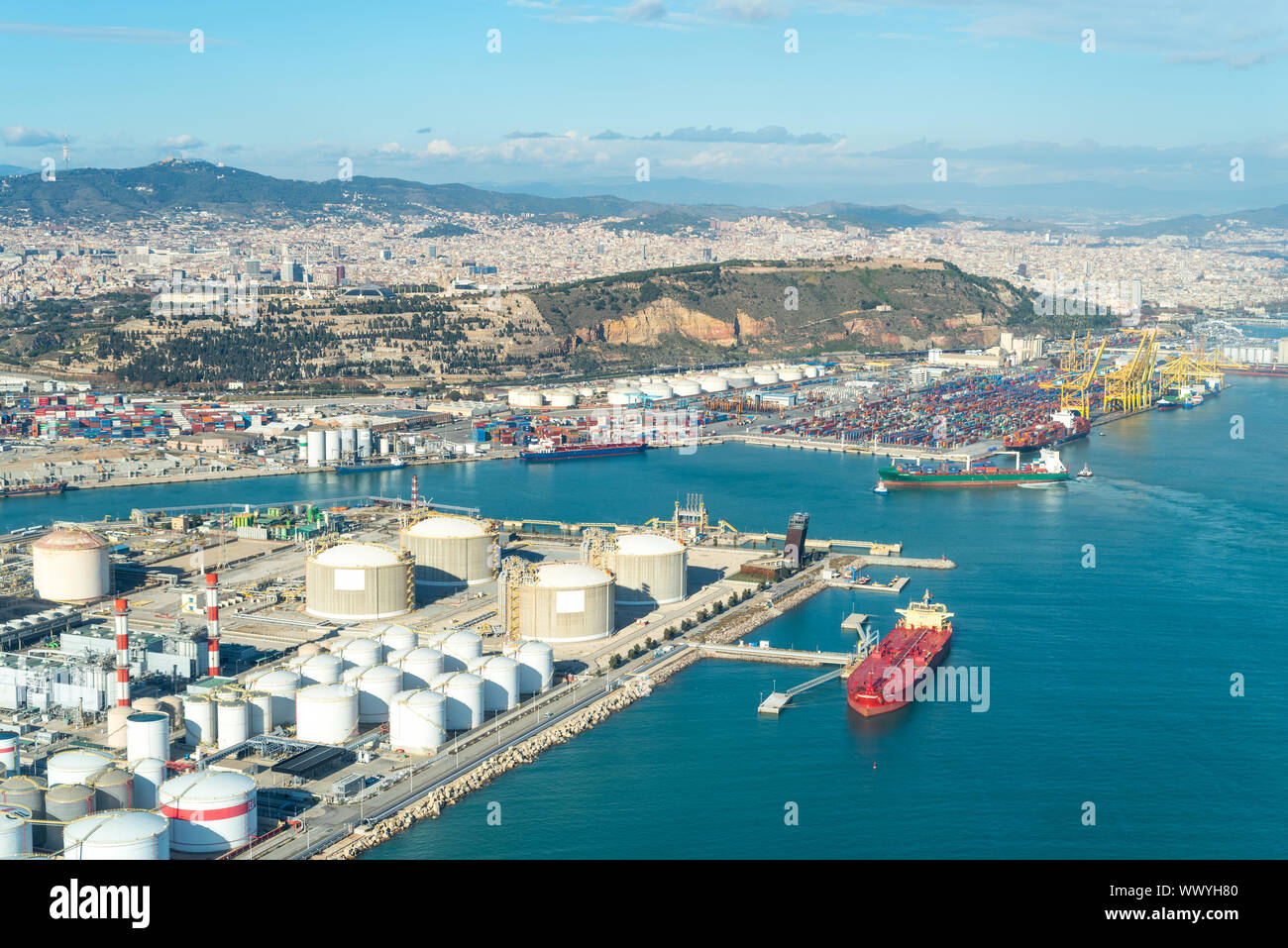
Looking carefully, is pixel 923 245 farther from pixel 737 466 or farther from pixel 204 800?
pixel 204 800

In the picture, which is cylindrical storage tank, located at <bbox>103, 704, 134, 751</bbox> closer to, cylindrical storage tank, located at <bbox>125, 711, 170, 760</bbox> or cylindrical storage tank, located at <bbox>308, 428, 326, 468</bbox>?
cylindrical storage tank, located at <bbox>125, 711, 170, 760</bbox>

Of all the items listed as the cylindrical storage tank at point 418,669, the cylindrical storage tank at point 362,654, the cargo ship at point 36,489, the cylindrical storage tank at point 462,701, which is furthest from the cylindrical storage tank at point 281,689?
the cargo ship at point 36,489

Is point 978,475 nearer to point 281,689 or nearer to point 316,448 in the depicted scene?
point 316,448

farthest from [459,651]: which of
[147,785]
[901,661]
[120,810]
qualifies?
[120,810]

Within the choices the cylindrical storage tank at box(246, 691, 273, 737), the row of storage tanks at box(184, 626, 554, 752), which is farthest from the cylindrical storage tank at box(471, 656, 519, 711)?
the cylindrical storage tank at box(246, 691, 273, 737)

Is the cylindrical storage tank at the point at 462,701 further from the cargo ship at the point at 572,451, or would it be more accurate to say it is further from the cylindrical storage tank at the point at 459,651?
the cargo ship at the point at 572,451
